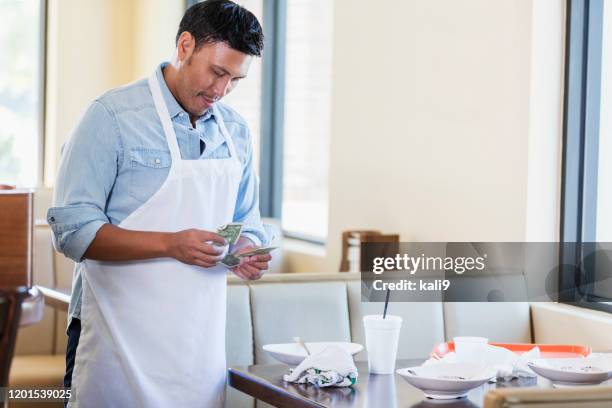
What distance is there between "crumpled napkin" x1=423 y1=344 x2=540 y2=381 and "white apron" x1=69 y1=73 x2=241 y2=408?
59cm

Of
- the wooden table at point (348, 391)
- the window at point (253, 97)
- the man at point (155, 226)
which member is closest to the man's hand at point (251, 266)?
the man at point (155, 226)

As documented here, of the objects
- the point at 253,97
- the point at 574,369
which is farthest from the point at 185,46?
the point at 253,97

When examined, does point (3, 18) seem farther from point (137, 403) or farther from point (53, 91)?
point (137, 403)

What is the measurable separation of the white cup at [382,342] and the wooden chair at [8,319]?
1328 mm

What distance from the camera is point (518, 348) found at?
2561 millimetres

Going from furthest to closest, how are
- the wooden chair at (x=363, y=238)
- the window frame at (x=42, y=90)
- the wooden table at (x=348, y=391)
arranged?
the window frame at (x=42, y=90) → the wooden chair at (x=363, y=238) → the wooden table at (x=348, y=391)

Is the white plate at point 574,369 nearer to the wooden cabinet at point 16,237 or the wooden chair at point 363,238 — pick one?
the wooden cabinet at point 16,237

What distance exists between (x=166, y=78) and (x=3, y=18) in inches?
202

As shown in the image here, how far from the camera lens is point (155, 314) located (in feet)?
7.38

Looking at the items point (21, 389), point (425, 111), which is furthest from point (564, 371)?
point (21, 389)

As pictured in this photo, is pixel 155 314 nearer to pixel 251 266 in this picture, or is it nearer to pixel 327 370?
pixel 251 266

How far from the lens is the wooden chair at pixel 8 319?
1.06 metres

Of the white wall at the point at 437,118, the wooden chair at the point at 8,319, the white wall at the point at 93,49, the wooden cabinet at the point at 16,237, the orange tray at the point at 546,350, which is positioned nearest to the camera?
the wooden chair at the point at 8,319

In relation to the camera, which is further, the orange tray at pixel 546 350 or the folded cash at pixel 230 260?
the orange tray at pixel 546 350
